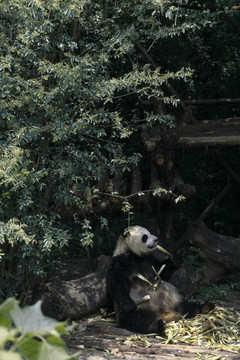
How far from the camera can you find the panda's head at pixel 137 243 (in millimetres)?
4953

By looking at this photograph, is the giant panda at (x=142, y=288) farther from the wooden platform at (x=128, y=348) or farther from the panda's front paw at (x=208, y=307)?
the wooden platform at (x=128, y=348)

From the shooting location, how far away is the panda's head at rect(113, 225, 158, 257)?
16.3ft

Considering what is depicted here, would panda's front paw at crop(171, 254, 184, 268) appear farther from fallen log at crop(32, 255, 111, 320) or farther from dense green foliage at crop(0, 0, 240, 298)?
dense green foliage at crop(0, 0, 240, 298)

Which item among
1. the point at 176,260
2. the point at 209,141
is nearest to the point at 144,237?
the point at 176,260

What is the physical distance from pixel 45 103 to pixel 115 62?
2.84 meters

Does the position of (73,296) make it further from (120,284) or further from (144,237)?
(144,237)

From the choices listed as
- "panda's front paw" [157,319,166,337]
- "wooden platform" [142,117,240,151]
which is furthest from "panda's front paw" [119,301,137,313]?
"wooden platform" [142,117,240,151]

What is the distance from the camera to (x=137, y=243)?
495cm

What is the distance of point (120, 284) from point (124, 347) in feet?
1.74

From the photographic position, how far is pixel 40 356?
511 mm

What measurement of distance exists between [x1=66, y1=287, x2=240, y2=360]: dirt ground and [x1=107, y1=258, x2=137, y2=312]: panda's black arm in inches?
11.1

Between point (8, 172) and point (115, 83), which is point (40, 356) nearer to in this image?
point (8, 172)

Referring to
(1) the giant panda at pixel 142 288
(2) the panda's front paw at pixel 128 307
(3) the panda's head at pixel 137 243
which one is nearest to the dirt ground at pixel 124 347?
(1) the giant panda at pixel 142 288

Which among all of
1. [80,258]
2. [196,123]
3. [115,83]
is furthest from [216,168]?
[115,83]
